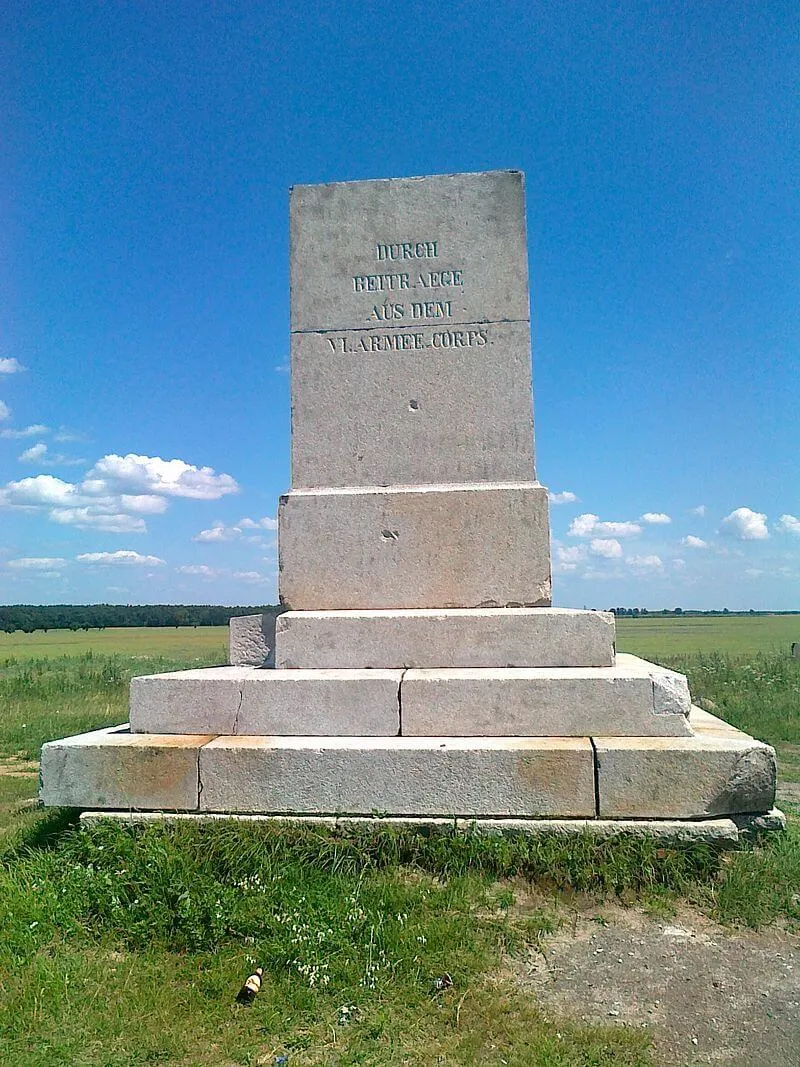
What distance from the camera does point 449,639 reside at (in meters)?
5.01

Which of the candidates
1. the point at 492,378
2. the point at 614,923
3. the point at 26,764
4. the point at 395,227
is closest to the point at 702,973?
the point at 614,923


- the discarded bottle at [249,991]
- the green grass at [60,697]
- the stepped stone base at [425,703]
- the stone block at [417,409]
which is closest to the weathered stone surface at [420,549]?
the stone block at [417,409]

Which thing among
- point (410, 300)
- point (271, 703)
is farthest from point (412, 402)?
point (271, 703)

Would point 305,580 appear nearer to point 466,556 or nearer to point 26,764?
point 466,556

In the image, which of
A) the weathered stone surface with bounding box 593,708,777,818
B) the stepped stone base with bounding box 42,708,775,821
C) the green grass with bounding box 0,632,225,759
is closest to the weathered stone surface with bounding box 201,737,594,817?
the stepped stone base with bounding box 42,708,775,821

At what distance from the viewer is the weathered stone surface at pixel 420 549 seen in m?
5.35

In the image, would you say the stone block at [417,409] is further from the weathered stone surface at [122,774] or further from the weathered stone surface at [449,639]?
the weathered stone surface at [122,774]

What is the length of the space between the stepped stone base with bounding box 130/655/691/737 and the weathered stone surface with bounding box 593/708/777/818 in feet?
1.06

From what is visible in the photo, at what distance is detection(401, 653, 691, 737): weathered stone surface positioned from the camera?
14.6 ft

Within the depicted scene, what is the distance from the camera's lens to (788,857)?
406cm

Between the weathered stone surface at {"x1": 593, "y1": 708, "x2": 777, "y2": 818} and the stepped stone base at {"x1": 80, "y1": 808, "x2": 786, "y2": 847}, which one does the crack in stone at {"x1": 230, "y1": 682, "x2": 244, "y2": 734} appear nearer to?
the stepped stone base at {"x1": 80, "y1": 808, "x2": 786, "y2": 847}

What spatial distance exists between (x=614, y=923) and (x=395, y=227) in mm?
4576

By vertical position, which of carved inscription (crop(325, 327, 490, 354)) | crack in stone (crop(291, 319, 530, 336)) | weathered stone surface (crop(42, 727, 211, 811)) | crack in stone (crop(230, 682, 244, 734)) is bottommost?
weathered stone surface (crop(42, 727, 211, 811))

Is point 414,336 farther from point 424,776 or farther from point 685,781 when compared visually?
point 685,781
